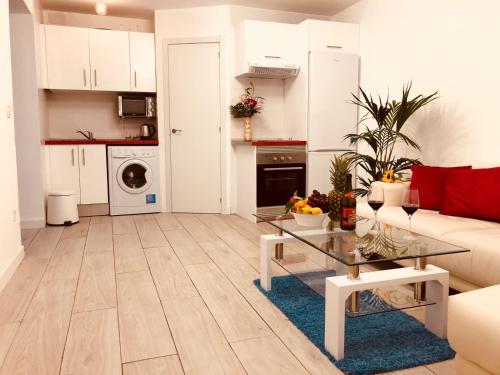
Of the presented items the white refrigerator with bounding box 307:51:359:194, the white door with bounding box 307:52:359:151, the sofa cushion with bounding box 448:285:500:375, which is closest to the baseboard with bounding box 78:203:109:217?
the white refrigerator with bounding box 307:51:359:194

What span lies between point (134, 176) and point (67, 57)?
1588mm

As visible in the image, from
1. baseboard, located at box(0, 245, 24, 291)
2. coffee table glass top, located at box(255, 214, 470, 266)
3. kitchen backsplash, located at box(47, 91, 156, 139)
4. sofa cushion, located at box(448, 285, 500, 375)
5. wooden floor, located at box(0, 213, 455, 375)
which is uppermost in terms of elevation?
kitchen backsplash, located at box(47, 91, 156, 139)

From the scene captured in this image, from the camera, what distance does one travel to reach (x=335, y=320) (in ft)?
5.65

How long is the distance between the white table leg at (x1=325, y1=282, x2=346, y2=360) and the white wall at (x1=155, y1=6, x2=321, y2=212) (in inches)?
137

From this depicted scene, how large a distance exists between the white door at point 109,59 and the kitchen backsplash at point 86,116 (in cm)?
39

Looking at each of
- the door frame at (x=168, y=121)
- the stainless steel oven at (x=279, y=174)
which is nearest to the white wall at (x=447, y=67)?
the stainless steel oven at (x=279, y=174)

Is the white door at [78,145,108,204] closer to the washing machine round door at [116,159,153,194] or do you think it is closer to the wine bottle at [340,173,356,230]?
the washing machine round door at [116,159,153,194]

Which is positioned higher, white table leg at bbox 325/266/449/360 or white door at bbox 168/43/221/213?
white door at bbox 168/43/221/213

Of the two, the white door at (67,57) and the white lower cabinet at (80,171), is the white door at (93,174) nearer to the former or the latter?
the white lower cabinet at (80,171)

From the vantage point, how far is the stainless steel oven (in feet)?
15.1

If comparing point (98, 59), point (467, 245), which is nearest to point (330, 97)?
point (98, 59)

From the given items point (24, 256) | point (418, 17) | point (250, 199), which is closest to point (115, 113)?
point (250, 199)

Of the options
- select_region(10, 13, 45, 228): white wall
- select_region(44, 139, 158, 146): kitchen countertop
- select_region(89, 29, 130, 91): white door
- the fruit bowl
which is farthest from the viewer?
select_region(89, 29, 130, 91): white door

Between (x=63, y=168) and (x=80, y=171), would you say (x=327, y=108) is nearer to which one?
(x=80, y=171)
